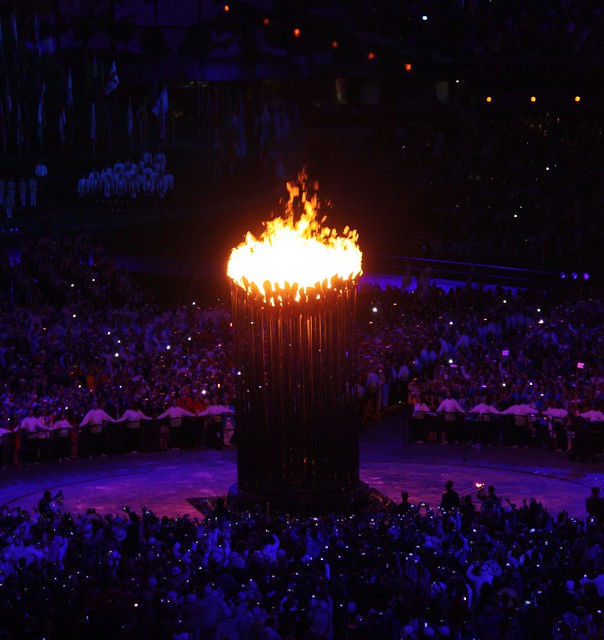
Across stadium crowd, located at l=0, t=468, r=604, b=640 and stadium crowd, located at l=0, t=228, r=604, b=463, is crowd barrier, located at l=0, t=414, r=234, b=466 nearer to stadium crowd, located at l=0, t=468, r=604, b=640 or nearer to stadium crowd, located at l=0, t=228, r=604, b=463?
stadium crowd, located at l=0, t=228, r=604, b=463

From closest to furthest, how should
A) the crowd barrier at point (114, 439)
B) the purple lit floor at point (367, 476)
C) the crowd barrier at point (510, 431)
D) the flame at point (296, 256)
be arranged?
the flame at point (296, 256)
the purple lit floor at point (367, 476)
the crowd barrier at point (510, 431)
the crowd barrier at point (114, 439)

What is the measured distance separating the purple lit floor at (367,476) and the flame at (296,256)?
5188 millimetres

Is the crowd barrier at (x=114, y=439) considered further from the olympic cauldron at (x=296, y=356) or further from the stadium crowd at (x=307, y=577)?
the stadium crowd at (x=307, y=577)

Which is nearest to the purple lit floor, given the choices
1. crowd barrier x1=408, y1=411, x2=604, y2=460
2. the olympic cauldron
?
crowd barrier x1=408, y1=411, x2=604, y2=460

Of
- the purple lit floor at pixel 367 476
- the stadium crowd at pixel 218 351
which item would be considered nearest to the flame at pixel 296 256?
the purple lit floor at pixel 367 476

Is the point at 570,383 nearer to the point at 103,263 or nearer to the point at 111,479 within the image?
the point at 111,479

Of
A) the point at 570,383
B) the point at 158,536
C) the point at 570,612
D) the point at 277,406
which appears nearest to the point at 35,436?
the point at 277,406

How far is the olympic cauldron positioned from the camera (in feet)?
87.6

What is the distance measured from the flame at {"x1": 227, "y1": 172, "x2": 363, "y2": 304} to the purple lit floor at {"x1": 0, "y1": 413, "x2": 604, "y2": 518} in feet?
17.0

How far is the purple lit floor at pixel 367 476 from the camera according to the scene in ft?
96.9

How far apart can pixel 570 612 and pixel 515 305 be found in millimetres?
22416

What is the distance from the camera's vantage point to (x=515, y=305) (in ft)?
131

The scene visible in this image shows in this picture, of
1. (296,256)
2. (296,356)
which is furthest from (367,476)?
(296,256)

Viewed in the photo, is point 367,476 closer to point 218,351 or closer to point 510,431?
point 510,431
